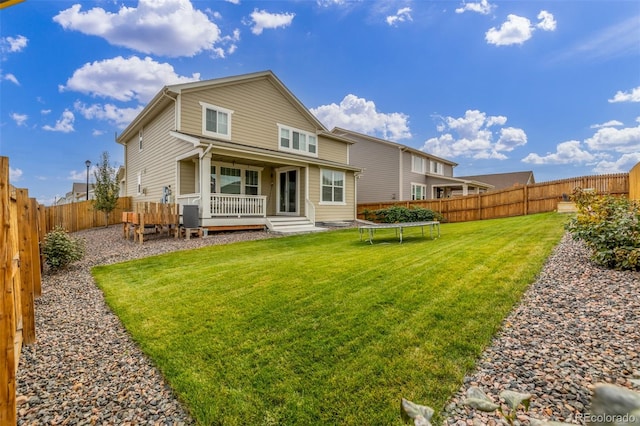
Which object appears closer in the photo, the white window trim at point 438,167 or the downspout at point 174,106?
the downspout at point 174,106

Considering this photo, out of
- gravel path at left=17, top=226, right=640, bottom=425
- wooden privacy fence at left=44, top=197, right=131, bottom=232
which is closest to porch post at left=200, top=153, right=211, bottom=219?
gravel path at left=17, top=226, right=640, bottom=425

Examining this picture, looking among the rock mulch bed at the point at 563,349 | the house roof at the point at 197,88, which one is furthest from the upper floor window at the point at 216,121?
the rock mulch bed at the point at 563,349

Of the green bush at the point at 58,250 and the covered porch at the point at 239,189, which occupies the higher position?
the covered porch at the point at 239,189

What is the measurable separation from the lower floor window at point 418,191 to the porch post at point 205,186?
18835 mm

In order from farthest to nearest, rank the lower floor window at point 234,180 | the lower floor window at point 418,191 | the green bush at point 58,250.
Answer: the lower floor window at point 418,191
the lower floor window at point 234,180
the green bush at point 58,250

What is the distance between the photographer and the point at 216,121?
1355 centimetres

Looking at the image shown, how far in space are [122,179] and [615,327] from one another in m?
24.6

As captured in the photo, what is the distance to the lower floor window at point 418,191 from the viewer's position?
2584 centimetres

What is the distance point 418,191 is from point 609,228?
22.3 meters

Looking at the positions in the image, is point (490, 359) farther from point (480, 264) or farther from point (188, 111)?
point (188, 111)

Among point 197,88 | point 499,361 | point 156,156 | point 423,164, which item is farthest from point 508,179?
point 499,361

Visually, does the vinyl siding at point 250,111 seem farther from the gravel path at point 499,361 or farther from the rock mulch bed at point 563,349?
the rock mulch bed at point 563,349

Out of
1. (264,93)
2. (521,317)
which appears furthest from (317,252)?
(264,93)

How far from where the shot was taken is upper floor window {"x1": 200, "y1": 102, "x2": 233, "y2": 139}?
518 inches
